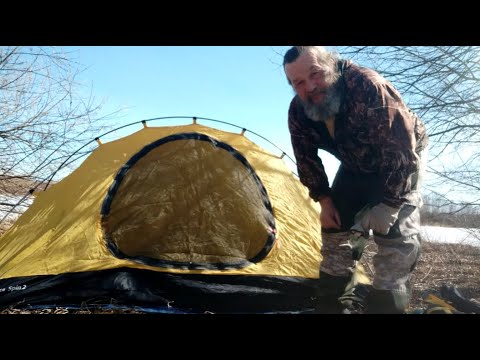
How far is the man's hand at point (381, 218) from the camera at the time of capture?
2.03 meters

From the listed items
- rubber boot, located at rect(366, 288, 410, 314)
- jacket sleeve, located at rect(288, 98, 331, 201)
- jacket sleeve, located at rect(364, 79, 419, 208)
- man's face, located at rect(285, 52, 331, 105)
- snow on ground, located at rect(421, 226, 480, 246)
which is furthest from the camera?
snow on ground, located at rect(421, 226, 480, 246)

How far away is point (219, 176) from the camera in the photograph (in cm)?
329

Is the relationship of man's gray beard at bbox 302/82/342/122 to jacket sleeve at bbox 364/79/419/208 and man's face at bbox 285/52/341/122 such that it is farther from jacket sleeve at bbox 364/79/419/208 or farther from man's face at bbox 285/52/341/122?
jacket sleeve at bbox 364/79/419/208

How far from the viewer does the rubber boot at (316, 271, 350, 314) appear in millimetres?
2416

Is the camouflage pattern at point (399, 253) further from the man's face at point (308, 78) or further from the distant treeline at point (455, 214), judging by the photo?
the distant treeline at point (455, 214)

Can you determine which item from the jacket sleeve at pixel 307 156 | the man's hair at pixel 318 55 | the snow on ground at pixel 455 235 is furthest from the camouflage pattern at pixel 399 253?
the snow on ground at pixel 455 235

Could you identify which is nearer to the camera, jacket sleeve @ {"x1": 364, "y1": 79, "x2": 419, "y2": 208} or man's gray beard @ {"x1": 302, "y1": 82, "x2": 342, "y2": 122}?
jacket sleeve @ {"x1": 364, "y1": 79, "x2": 419, "y2": 208}

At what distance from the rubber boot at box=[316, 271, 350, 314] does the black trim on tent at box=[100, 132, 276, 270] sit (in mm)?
628

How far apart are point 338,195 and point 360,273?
647 mm

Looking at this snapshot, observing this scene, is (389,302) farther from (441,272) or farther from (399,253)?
(441,272)

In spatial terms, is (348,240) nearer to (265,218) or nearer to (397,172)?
(397,172)

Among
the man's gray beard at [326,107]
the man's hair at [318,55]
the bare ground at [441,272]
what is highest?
the man's hair at [318,55]

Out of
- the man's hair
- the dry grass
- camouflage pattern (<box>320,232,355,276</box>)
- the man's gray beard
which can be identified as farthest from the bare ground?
the man's hair

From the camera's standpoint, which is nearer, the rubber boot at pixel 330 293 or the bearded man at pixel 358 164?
the bearded man at pixel 358 164
